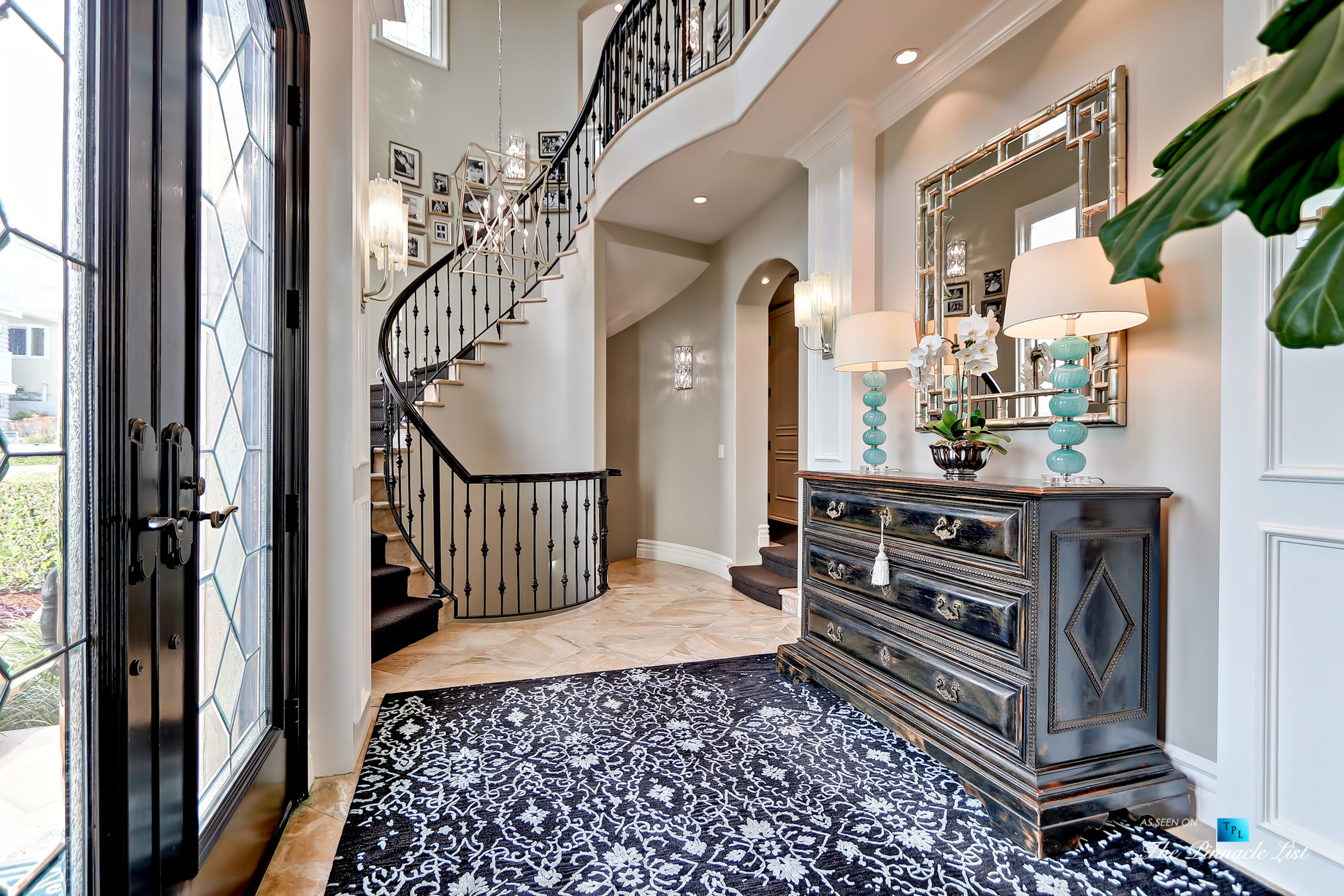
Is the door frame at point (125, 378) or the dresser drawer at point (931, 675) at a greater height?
the door frame at point (125, 378)

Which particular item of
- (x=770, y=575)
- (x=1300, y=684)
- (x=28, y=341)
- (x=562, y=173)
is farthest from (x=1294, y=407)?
(x=562, y=173)

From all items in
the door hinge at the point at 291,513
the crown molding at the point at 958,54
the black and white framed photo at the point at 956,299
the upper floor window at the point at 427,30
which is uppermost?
the upper floor window at the point at 427,30

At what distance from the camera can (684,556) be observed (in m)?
5.98

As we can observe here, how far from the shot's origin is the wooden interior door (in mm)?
6520

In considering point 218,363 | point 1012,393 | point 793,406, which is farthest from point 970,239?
point 793,406

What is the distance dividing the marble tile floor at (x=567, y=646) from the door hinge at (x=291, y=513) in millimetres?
870

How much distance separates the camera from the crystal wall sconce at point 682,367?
5867 millimetres

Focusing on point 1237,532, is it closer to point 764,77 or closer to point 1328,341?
point 1328,341

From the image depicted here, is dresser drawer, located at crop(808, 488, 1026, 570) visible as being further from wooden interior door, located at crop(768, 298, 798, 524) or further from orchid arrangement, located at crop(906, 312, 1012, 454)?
wooden interior door, located at crop(768, 298, 798, 524)

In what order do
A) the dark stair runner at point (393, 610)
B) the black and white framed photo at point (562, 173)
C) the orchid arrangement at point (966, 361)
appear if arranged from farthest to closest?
1. the black and white framed photo at point (562, 173)
2. the dark stair runner at point (393, 610)
3. the orchid arrangement at point (966, 361)

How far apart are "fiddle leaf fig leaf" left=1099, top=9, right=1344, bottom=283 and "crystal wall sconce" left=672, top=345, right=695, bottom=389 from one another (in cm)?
523

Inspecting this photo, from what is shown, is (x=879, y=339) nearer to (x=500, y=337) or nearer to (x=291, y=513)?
(x=291, y=513)

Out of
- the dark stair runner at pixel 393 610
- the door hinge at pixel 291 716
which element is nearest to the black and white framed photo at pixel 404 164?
the dark stair runner at pixel 393 610

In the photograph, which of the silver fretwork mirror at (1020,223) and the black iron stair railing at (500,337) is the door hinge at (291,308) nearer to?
the black iron stair railing at (500,337)
